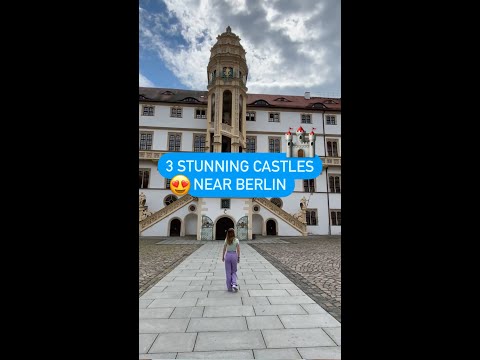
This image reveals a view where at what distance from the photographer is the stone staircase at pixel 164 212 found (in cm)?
2569

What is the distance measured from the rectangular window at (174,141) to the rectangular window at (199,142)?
5.63 ft

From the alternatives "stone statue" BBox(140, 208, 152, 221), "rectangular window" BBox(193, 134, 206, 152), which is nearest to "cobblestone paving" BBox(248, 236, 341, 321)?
"stone statue" BBox(140, 208, 152, 221)

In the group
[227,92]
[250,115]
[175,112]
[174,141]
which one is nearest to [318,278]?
[227,92]

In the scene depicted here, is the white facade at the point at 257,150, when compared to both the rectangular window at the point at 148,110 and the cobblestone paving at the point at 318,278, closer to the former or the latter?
the rectangular window at the point at 148,110

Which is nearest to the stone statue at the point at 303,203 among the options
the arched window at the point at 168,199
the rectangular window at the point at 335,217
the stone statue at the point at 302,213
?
the stone statue at the point at 302,213

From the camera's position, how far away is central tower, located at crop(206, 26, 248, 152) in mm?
27375

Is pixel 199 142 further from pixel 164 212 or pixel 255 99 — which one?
pixel 255 99

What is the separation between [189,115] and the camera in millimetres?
31141

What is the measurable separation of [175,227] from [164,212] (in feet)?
8.34

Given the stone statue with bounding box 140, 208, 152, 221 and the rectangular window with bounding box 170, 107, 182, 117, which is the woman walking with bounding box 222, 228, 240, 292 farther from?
the rectangular window with bounding box 170, 107, 182, 117

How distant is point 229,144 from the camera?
2836 cm
